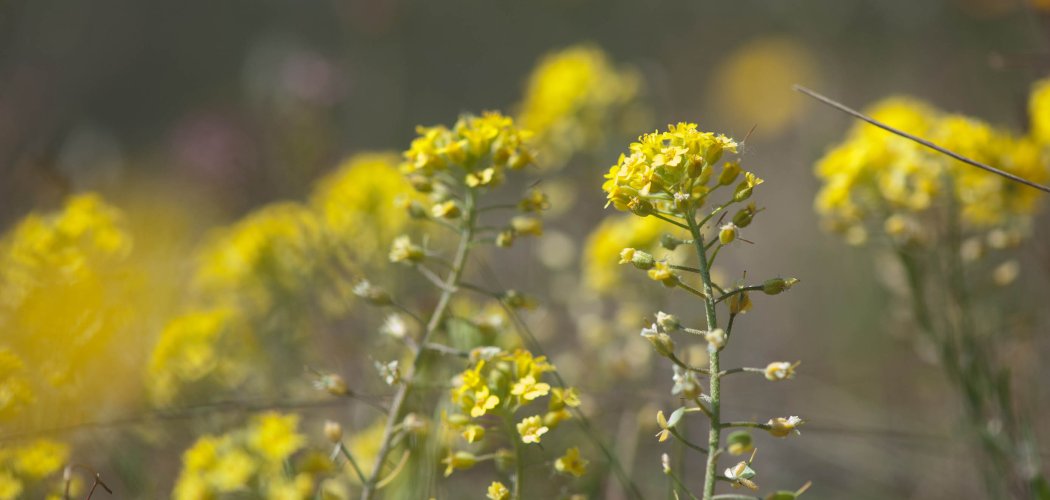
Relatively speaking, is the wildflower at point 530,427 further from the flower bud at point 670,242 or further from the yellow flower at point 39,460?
the yellow flower at point 39,460

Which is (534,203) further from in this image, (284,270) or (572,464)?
(284,270)

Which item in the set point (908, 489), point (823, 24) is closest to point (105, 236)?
point (908, 489)

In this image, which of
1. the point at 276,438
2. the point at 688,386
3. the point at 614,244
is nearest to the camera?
the point at 688,386

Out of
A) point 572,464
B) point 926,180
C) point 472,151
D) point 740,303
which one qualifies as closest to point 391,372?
point 572,464

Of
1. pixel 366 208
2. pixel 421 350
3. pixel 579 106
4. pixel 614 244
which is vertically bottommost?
pixel 421 350

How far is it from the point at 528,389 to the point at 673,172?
538 mm

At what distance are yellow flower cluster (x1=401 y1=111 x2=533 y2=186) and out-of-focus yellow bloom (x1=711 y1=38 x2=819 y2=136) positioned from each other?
6447 mm

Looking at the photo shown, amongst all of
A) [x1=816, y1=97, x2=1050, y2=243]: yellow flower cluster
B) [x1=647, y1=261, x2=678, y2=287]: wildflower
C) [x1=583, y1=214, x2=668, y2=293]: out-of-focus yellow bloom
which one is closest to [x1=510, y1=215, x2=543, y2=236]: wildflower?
[x1=647, y1=261, x2=678, y2=287]: wildflower

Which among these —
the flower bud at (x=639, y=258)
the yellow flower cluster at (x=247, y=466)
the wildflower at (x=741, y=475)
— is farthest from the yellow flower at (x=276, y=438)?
the wildflower at (x=741, y=475)

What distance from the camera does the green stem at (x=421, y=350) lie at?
1992mm

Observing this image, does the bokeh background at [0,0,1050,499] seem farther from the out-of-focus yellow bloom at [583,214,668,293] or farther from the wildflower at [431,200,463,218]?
the wildflower at [431,200,463,218]

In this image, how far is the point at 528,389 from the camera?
1828mm

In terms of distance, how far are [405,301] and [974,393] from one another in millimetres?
2164

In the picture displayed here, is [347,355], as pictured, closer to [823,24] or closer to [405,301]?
[405,301]
